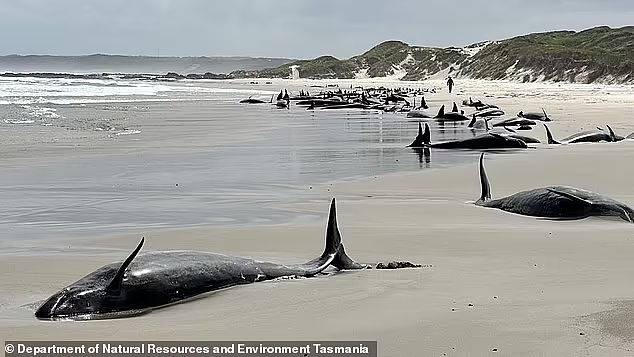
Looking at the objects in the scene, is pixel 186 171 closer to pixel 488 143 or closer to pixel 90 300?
pixel 488 143

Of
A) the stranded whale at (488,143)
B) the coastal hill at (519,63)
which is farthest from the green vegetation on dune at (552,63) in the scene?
the stranded whale at (488,143)

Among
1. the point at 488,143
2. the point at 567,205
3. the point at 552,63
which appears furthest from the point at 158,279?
the point at 552,63

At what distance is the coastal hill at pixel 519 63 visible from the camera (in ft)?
168

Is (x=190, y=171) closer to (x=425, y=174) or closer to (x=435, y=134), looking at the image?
(x=425, y=174)

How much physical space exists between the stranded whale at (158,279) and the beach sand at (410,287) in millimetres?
116

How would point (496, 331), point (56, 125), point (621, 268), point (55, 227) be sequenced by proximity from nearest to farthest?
point (496, 331), point (621, 268), point (55, 227), point (56, 125)

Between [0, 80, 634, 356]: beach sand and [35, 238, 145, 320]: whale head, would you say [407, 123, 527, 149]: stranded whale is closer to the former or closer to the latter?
[0, 80, 634, 356]: beach sand

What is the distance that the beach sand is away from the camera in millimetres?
3227

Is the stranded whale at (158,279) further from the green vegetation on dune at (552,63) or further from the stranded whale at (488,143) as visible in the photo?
the green vegetation on dune at (552,63)

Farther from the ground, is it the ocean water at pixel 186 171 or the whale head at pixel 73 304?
the whale head at pixel 73 304

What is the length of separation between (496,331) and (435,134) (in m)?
13.3

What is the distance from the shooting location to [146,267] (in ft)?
13.7

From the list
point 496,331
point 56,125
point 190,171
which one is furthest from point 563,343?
point 56,125

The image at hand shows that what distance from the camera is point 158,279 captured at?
163 inches
